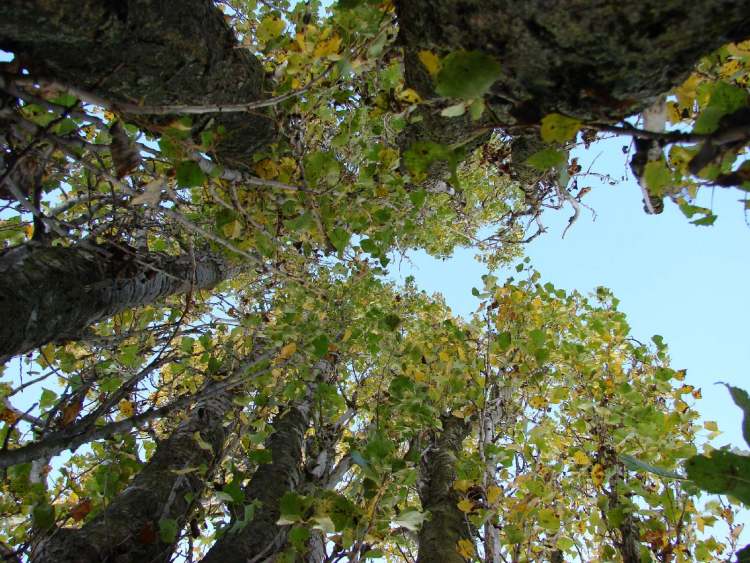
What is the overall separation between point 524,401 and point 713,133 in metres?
3.56

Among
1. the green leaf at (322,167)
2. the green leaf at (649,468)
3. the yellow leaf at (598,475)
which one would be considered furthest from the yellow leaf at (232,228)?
the yellow leaf at (598,475)

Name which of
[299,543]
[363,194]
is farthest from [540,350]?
[299,543]

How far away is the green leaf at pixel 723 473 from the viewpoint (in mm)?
970

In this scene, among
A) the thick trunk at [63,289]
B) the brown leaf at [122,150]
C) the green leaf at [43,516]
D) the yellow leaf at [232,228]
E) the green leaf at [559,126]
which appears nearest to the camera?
the green leaf at [559,126]

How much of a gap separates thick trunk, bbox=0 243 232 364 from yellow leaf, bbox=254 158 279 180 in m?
0.75

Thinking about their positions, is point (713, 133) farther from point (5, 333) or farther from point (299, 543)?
point (5, 333)

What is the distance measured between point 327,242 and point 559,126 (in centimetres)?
231

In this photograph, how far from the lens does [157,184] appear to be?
1825 mm

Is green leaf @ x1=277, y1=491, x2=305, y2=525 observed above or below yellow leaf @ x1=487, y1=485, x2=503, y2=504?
below

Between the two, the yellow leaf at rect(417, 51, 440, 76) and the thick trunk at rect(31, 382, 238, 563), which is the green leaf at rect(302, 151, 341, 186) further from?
the thick trunk at rect(31, 382, 238, 563)

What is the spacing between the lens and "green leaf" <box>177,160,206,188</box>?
1.90 m

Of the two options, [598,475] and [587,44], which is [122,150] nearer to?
[587,44]

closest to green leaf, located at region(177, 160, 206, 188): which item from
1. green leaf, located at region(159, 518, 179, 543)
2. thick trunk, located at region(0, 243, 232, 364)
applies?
thick trunk, located at region(0, 243, 232, 364)

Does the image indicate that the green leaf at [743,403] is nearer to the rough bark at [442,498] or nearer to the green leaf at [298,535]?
the green leaf at [298,535]
